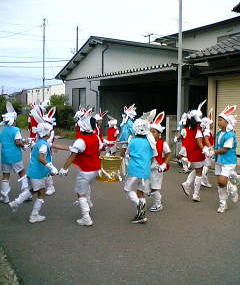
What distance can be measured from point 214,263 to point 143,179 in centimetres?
191

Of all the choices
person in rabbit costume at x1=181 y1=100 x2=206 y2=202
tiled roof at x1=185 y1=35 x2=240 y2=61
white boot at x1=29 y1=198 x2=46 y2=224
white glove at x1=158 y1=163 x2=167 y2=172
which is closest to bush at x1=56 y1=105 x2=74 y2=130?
tiled roof at x1=185 y1=35 x2=240 y2=61

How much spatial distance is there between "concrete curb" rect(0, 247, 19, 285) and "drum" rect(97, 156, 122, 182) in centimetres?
479

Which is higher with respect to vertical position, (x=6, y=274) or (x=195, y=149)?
(x=195, y=149)

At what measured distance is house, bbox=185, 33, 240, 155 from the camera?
36.4 feet

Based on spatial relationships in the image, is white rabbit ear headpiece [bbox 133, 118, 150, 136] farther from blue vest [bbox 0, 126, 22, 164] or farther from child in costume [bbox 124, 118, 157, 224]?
blue vest [bbox 0, 126, 22, 164]

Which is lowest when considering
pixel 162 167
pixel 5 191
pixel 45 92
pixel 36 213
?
pixel 36 213

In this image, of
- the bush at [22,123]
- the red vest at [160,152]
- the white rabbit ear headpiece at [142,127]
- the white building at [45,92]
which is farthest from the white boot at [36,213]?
the white building at [45,92]

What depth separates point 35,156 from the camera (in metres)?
5.94

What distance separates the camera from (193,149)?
24.4 feet

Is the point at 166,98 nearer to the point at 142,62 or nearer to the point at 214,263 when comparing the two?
the point at 142,62

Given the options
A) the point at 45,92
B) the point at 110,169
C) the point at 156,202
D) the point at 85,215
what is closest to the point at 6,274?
the point at 85,215

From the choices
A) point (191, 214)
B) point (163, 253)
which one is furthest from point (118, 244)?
point (191, 214)

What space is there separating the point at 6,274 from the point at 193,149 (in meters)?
4.50

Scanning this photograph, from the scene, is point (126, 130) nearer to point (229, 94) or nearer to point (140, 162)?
point (229, 94)
